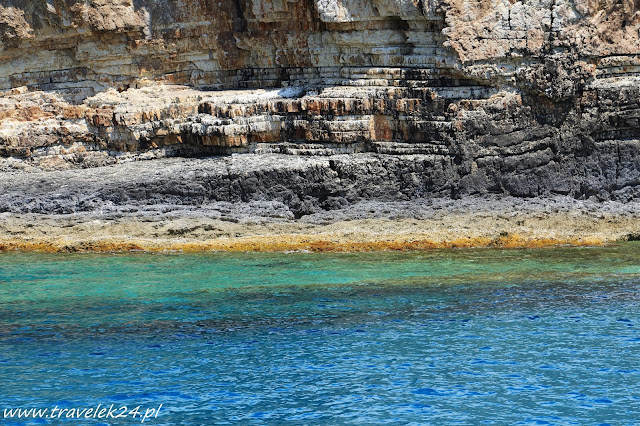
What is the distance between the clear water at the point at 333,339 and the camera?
7742mm

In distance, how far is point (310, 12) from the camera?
692 inches

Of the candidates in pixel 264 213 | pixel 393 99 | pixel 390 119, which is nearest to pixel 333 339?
pixel 264 213

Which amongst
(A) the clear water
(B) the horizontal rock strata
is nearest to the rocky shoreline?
(B) the horizontal rock strata

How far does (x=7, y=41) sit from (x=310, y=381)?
532 inches

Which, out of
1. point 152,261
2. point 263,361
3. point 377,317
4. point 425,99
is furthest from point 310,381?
point 425,99

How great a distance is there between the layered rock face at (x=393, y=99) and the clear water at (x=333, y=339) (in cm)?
318

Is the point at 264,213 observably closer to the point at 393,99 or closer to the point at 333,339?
the point at 393,99

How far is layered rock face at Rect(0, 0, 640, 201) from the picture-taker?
16547 mm

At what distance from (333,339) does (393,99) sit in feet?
27.2

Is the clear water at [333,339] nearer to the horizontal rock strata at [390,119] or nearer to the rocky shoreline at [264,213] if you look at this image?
the rocky shoreline at [264,213]

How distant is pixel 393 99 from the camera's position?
16938 millimetres

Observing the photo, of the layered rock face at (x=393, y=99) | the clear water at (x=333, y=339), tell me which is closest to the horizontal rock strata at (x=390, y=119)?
the layered rock face at (x=393, y=99)

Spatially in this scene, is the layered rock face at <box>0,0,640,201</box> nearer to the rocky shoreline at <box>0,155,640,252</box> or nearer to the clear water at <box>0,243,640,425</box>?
the rocky shoreline at <box>0,155,640,252</box>

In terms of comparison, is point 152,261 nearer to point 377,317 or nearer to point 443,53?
point 377,317
